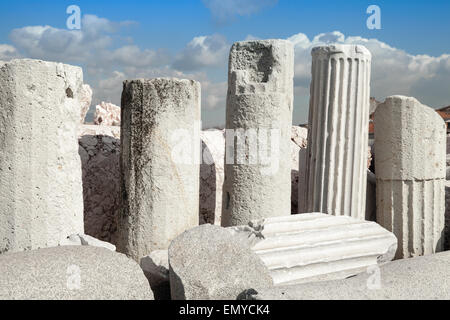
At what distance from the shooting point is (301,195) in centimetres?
593

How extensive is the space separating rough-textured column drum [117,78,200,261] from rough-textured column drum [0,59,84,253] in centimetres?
62

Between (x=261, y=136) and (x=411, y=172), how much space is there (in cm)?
184

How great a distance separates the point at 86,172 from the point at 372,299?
3647mm

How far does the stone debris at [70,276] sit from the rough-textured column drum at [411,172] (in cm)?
330

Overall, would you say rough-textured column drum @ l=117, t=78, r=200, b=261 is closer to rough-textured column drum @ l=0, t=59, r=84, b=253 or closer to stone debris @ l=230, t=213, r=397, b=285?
rough-textured column drum @ l=0, t=59, r=84, b=253

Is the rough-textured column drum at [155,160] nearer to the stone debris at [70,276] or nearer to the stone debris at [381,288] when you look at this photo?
the stone debris at [70,276]

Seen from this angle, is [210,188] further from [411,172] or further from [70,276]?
[70,276]

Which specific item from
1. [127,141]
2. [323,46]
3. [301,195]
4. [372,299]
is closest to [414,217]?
[301,195]

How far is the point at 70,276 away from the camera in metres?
3.11

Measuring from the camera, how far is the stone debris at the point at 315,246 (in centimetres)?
391

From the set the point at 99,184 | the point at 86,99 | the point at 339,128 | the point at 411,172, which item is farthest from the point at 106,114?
the point at 411,172

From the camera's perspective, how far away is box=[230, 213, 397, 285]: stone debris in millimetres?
3910

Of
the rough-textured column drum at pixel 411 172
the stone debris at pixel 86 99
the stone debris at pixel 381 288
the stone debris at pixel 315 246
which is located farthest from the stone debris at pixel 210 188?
the stone debris at pixel 381 288
